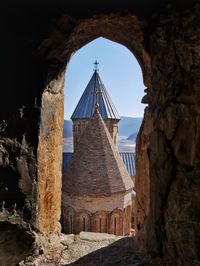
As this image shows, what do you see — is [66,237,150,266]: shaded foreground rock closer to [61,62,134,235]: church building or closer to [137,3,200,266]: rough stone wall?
[137,3,200,266]: rough stone wall

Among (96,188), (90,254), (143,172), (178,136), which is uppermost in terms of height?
(178,136)

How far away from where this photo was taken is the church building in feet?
34.9

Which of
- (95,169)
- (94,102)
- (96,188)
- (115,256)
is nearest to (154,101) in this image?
(115,256)

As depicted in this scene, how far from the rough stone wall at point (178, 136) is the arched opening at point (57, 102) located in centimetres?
37

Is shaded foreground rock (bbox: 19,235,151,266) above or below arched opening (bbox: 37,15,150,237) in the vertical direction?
below

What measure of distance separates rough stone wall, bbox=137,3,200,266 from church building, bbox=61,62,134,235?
820 centimetres

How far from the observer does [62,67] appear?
2758 mm

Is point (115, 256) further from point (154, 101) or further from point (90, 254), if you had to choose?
point (154, 101)

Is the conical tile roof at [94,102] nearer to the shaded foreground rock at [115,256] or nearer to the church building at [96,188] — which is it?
the church building at [96,188]

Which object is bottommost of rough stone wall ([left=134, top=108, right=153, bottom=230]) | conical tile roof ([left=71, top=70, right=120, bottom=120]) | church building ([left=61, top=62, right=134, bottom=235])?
church building ([left=61, top=62, right=134, bottom=235])

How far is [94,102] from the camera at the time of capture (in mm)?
21906

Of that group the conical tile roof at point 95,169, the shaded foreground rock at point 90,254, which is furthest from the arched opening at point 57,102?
the conical tile roof at point 95,169

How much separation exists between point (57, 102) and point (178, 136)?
1.22 meters

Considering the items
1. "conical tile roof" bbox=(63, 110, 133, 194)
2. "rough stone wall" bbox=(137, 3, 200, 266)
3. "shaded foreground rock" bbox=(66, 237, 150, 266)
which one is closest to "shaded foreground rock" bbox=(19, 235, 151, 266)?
"shaded foreground rock" bbox=(66, 237, 150, 266)
